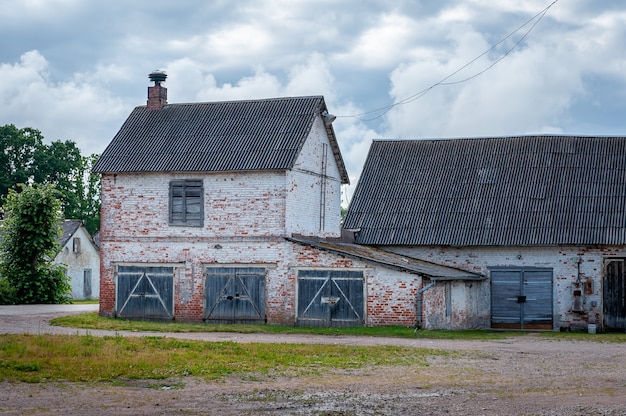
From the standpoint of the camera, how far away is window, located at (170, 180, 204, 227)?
32.8 meters

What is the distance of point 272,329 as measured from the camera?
29609 mm

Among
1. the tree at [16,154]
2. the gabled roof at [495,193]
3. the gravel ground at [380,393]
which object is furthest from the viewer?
the tree at [16,154]

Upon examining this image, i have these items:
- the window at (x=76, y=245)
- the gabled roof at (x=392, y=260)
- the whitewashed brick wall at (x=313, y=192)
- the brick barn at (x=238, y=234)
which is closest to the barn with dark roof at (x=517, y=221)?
the gabled roof at (x=392, y=260)

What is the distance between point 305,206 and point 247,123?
3635 millimetres

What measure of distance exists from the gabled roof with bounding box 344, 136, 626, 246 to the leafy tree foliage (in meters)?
40.1

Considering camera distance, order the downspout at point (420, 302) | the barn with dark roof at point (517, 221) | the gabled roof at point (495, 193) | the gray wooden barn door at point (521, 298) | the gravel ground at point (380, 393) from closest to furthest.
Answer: the gravel ground at point (380, 393) → the downspout at point (420, 302) → the barn with dark roof at point (517, 221) → the gray wooden barn door at point (521, 298) → the gabled roof at point (495, 193)

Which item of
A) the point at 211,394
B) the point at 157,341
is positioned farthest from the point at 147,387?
the point at 157,341

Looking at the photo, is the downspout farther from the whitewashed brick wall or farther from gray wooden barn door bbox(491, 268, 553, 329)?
gray wooden barn door bbox(491, 268, 553, 329)

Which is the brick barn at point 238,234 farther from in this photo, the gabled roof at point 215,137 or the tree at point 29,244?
the tree at point 29,244

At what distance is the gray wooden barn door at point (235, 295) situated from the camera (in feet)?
104

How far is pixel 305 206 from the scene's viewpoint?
111ft

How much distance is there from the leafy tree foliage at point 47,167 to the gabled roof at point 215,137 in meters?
38.6

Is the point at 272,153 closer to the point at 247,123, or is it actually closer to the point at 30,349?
the point at 247,123

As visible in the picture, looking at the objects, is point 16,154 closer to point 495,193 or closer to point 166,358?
point 495,193
